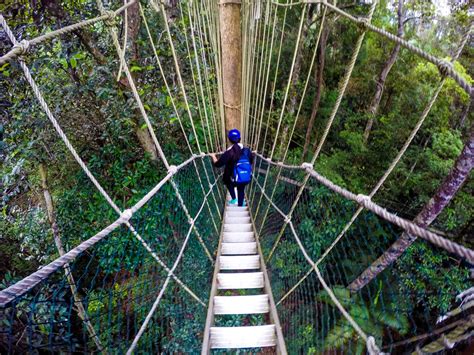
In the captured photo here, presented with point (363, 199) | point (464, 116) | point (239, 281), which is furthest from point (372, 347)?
point (464, 116)

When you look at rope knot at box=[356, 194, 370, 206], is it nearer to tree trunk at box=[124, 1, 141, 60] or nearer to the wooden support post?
tree trunk at box=[124, 1, 141, 60]

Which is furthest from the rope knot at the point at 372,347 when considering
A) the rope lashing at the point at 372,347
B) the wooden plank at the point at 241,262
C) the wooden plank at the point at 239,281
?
the wooden plank at the point at 241,262

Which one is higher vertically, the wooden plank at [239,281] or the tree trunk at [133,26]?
the tree trunk at [133,26]

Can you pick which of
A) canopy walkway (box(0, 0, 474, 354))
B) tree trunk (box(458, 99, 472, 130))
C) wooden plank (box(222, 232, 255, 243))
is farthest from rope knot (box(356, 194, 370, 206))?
tree trunk (box(458, 99, 472, 130))

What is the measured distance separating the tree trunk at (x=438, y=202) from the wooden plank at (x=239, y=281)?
705 millimetres

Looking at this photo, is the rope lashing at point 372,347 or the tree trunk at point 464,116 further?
the tree trunk at point 464,116

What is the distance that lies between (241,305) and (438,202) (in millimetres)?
1710

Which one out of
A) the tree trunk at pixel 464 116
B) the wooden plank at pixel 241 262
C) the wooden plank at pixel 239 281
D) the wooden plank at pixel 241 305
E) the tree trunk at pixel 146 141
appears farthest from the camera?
the tree trunk at pixel 464 116

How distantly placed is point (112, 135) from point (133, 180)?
1.22 feet

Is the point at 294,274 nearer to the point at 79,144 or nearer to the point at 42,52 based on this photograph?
the point at 79,144

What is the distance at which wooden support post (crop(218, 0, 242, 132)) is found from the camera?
2436 millimetres

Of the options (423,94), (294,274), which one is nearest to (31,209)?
(294,274)

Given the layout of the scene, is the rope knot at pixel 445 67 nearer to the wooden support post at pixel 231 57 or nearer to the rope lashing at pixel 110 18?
the rope lashing at pixel 110 18

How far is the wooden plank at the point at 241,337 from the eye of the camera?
1293 mm
